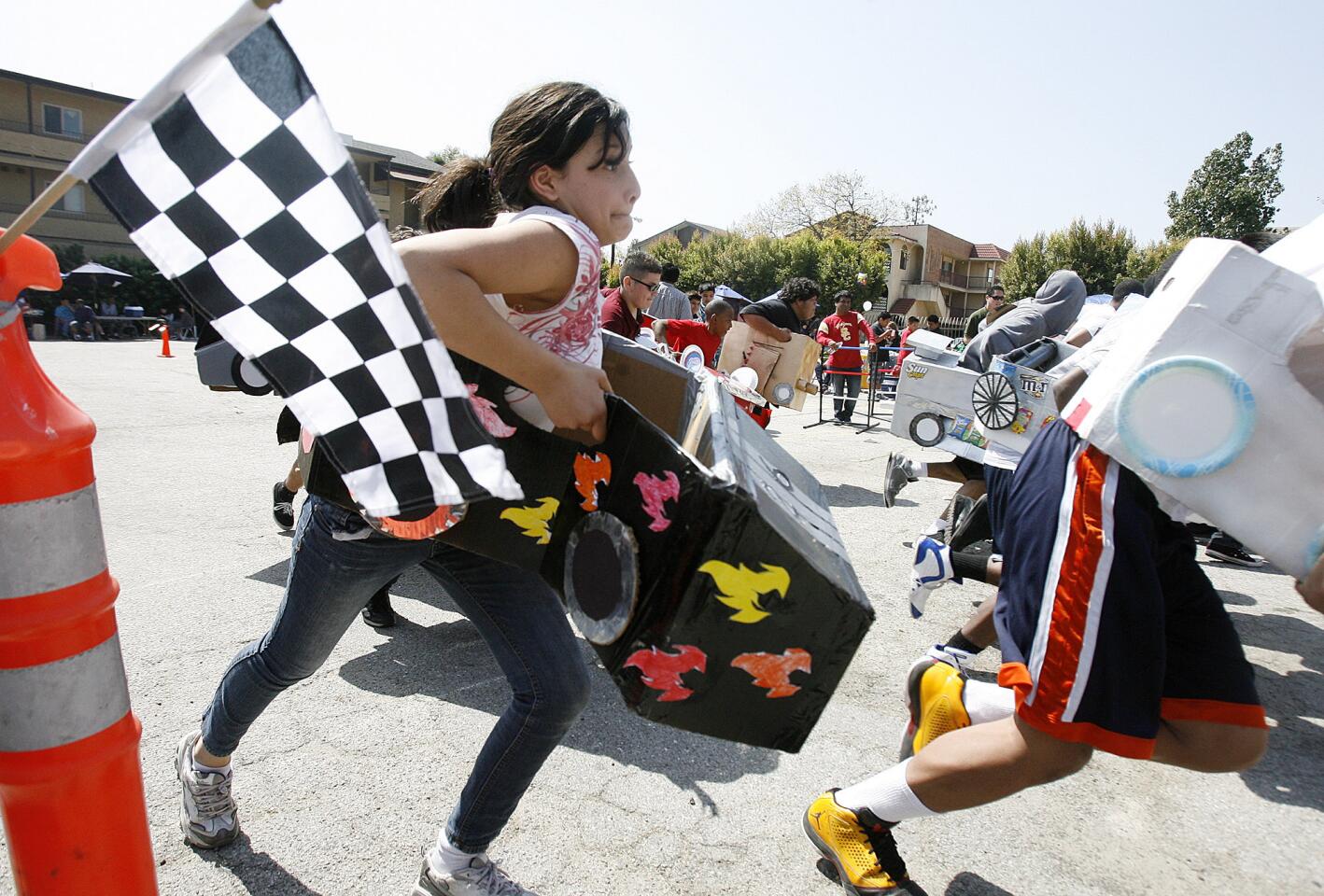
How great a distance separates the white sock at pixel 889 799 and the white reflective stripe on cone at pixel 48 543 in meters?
1.77

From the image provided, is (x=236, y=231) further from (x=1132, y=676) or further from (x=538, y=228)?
(x=1132, y=676)

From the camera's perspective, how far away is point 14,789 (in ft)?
3.57

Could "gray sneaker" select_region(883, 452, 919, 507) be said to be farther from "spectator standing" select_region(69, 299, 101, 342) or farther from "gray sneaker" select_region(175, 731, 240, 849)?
"spectator standing" select_region(69, 299, 101, 342)

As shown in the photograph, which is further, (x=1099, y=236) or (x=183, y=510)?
(x=1099, y=236)

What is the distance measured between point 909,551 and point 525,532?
4142 mm

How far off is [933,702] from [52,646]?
214 cm

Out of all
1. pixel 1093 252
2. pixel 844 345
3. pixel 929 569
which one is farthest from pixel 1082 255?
pixel 929 569

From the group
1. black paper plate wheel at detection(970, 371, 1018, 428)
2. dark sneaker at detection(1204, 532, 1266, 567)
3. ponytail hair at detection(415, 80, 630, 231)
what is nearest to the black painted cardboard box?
ponytail hair at detection(415, 80, 630, 231)

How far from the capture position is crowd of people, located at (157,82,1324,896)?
1613 mm

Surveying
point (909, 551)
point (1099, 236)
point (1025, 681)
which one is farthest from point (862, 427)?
point (1099, 236)

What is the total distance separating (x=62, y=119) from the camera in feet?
118

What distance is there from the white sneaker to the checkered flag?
2.86 m

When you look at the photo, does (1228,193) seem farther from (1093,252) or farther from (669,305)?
(669,305)

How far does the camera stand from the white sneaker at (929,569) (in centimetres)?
356
